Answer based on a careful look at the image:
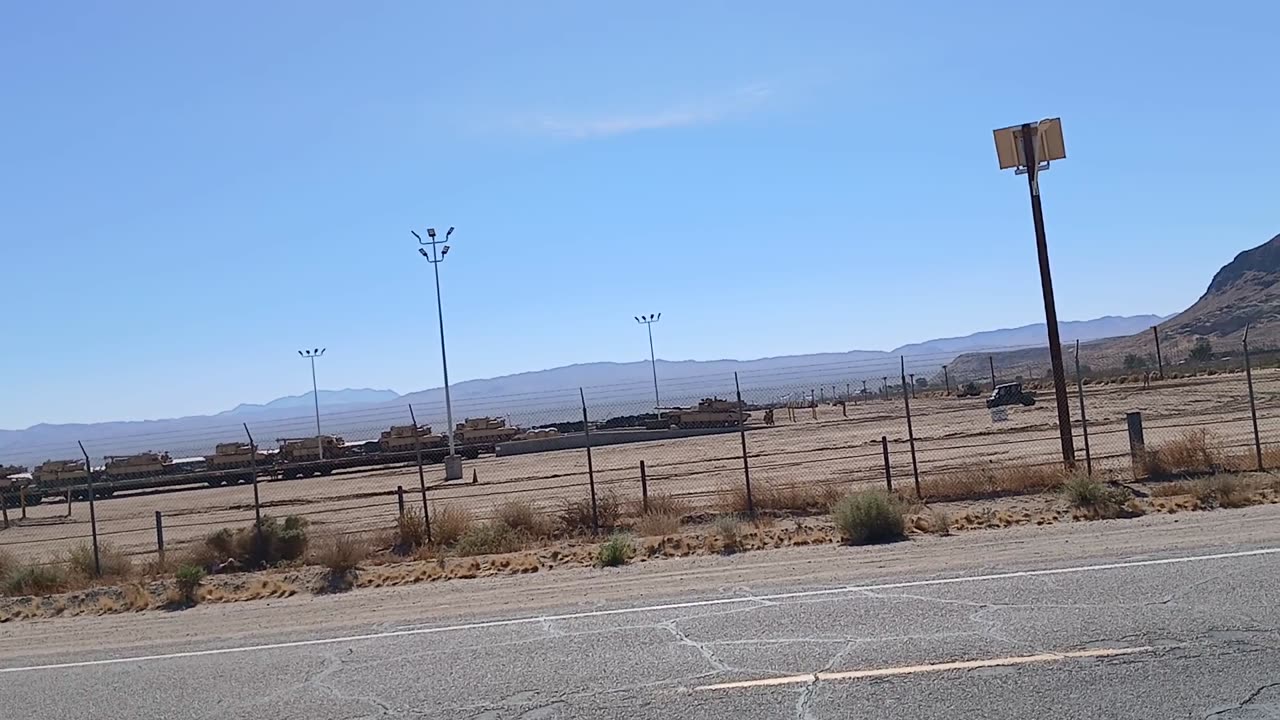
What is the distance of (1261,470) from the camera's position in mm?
19188

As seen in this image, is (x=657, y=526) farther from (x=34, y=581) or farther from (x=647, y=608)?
(x=34, y=581)

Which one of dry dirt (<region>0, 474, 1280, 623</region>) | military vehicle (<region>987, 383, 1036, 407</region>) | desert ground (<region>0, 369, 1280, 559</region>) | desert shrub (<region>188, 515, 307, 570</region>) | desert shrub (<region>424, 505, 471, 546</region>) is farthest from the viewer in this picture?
military vehicle (<region>987, 383, 1036, 407</region>)

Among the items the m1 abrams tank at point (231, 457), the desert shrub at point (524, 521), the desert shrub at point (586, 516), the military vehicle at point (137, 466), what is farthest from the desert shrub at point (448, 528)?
the military vehicle at point (137, 466)

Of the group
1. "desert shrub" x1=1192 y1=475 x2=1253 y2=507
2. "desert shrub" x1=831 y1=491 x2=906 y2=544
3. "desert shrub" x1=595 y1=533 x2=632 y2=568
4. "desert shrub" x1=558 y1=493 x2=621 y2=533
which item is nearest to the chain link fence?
"desert shrub" x1=558 y1=493 x2=621 y2=533

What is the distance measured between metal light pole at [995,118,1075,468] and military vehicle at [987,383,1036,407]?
1237 inches

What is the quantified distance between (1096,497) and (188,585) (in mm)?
13494

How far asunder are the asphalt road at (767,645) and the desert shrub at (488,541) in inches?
156

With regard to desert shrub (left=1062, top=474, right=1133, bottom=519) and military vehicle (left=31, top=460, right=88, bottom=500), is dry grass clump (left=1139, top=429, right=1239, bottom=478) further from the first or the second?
military vehicle (left=31, top=460, right=88, bottom=500)

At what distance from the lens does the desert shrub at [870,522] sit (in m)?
15.5

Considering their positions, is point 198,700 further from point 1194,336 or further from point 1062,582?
point 1194,336

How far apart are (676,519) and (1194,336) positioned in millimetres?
124081

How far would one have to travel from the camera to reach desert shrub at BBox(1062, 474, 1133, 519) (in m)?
16.1

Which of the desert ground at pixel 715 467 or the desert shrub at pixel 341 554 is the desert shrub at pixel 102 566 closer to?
the desert shrub at pixel 341 554

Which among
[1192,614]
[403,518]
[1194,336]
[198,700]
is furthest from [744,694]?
[1194,336]
